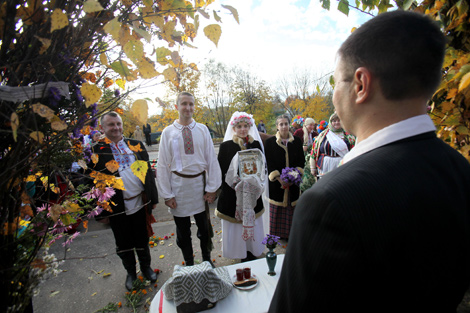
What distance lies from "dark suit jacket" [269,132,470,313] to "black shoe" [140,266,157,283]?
3001 mm

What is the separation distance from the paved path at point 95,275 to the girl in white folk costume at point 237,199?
0.36 meters

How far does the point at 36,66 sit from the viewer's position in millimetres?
934

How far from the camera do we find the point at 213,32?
39.7 inches

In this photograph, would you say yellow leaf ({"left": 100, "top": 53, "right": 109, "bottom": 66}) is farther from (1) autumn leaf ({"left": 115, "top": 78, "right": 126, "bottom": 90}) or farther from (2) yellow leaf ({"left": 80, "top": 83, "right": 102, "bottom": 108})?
(2) yellow leaf ({"left": 80, "top": 83, "right": 102, "bottom": 108})

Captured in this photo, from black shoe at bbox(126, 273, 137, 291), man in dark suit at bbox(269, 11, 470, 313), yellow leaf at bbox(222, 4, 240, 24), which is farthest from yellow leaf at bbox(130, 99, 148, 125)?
black shoe at bbox(126, 273, 137, 291)

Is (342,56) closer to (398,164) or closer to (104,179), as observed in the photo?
(398,164)

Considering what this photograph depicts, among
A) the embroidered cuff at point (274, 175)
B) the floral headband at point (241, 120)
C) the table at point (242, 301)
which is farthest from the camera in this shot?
the embroidered cuff at point (274, 175)

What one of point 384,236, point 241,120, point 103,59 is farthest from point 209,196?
point 384,236

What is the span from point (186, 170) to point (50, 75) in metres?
2.26

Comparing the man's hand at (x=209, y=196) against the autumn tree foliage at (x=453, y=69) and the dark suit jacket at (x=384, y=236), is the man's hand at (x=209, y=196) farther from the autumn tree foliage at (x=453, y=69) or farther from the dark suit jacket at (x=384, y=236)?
the dark suit jacket at (x=384, y=236)

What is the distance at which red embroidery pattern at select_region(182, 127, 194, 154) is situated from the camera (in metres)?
3.09

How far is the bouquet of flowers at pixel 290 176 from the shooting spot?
3.61 meters

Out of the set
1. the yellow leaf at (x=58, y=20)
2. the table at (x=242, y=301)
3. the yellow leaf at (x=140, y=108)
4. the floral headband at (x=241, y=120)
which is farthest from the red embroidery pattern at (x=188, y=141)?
the yellow leaf at (x=58, y=20)

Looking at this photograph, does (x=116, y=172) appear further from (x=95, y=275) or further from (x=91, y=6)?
(x=91, y=6)
